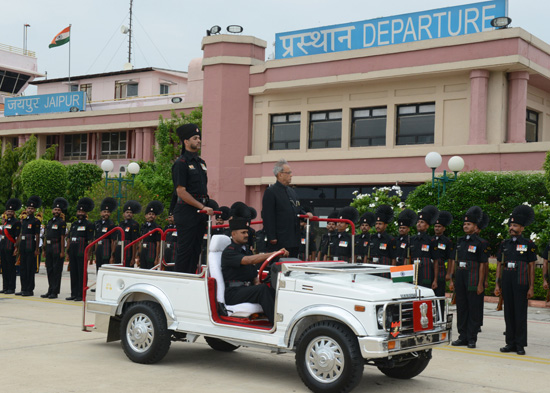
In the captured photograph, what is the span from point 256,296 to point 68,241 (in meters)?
9.32

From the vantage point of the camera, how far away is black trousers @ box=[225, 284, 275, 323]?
7.63 m

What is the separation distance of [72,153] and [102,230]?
106 feet

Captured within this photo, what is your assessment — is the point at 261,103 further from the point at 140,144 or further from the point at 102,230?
the point at 102,230

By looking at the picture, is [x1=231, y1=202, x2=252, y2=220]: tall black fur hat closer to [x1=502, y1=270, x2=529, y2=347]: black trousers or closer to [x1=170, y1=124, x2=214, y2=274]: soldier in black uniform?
A: [x1=170, y1=124, x2=214, y2=274]: soldier in black uniform

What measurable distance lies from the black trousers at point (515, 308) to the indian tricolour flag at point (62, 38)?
48561 mm

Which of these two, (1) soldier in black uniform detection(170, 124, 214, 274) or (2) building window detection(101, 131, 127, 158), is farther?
(2) building window detection(101, 131, 127, 158)

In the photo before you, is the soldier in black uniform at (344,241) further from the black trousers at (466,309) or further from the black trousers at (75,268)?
the black trousers at (75,268)

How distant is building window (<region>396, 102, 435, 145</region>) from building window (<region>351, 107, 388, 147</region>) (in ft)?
2.15

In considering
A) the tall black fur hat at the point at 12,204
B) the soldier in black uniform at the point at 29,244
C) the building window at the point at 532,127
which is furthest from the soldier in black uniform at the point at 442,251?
the building window at the point at 532,127

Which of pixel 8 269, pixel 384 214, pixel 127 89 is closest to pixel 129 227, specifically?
pixel 8 269

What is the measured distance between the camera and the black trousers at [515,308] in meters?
10.1

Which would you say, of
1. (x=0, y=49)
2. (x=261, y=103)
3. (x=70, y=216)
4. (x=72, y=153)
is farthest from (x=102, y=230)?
(x=0, y=49)

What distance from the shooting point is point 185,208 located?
8781 mm

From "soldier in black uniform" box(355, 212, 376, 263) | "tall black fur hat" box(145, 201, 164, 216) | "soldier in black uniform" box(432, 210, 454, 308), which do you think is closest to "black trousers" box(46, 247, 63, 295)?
"tall black fur hat" box(145, 201, 164, 216)
